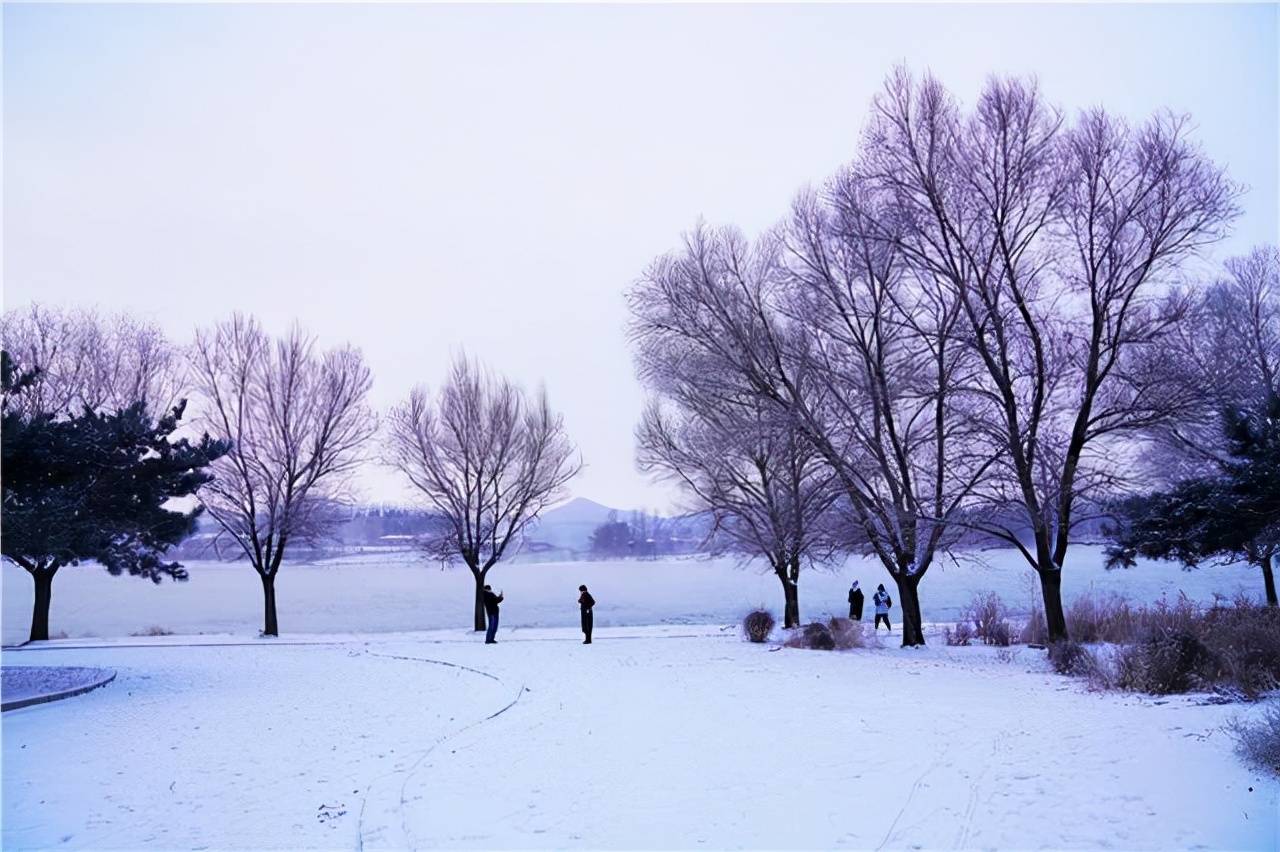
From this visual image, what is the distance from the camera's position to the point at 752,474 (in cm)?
2895

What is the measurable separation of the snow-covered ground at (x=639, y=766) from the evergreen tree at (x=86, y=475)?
2745 millimetres

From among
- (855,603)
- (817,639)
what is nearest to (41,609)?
(817,639)

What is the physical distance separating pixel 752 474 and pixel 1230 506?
55.9ft

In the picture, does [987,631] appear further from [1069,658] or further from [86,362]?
[86,362]

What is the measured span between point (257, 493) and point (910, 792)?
27667mm

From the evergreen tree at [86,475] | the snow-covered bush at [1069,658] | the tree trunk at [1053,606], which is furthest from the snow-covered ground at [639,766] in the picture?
→ the tree trunk at [1053,606]

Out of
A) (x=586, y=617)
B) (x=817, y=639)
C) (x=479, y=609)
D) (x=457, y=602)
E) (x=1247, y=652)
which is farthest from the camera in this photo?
(x=457, y=602)

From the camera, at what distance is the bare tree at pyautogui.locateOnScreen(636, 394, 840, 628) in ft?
73.4

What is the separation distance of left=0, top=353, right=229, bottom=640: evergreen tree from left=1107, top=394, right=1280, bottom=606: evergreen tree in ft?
56.7

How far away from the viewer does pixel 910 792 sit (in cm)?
716

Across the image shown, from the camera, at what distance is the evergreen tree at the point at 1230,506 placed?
12164 mm

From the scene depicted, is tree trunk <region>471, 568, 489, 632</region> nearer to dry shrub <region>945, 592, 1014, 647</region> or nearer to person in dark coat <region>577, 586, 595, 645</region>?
person in dark coat <region>577, 586, 595, 645</region>

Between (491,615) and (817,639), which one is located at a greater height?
(491,615)

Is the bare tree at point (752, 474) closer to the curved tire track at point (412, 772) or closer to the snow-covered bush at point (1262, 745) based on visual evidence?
the curved tire track at point (412, 772)
